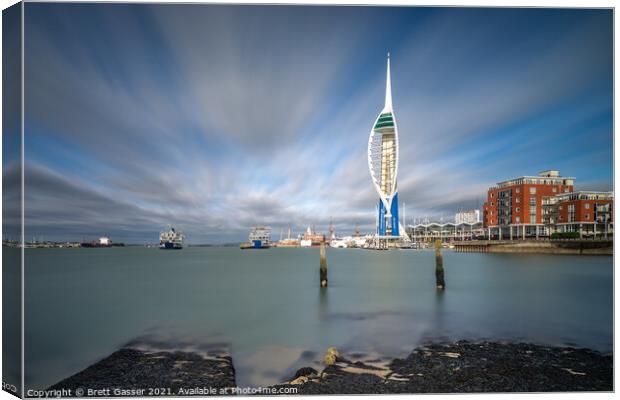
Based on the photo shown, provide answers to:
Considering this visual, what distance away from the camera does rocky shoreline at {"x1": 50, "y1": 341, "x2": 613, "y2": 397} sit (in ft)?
11.7

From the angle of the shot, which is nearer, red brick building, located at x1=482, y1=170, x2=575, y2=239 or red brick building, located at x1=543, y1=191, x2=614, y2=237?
red brick building, located at x1=543, y1=191, x2=614, y2=237

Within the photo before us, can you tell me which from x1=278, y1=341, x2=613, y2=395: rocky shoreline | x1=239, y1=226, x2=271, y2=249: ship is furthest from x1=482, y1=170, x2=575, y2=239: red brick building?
x1=239, y1=226, x2=271, y2=249: ship

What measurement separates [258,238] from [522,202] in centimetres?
3263

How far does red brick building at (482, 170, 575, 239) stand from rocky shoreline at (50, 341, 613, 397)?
216cm

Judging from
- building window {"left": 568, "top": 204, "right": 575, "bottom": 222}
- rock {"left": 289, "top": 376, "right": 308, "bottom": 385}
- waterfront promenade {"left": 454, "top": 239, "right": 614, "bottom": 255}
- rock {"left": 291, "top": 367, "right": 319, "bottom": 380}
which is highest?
building window {"left": 568, "top": 204, "right": 575, "bottom": 222}

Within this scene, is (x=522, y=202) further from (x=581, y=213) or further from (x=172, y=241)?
(x=172, y=241)

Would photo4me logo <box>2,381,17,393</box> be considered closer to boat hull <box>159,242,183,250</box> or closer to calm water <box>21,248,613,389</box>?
calm water <box>21,248,613,389</box>

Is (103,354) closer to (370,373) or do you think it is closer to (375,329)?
(370,373)

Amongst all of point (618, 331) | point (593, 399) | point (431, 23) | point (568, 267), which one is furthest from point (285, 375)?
point (568, 267)

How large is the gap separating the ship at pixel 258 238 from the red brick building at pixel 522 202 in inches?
1106

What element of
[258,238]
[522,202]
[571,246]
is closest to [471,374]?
[522,202]

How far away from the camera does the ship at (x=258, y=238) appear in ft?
126

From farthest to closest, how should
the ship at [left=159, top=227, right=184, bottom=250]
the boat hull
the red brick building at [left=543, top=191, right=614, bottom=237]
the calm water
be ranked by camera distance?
the boat hull
the ship at [left=159, top=227, right=184, bottom=250]
the red brick building at [left=543, top=191, right=614, bottom=237]
the calm water

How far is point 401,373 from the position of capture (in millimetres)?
3805
